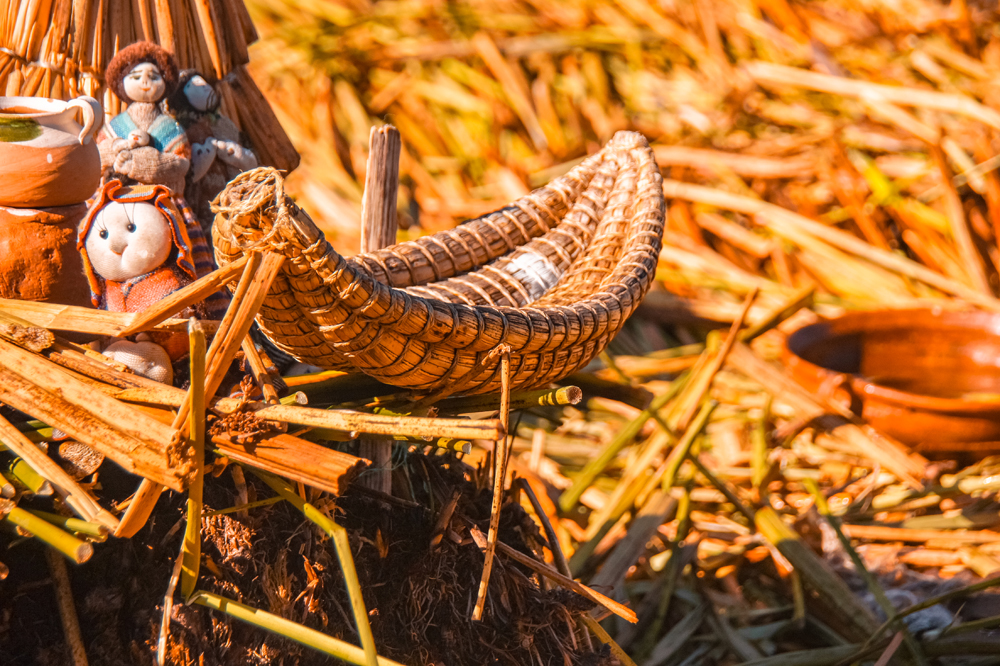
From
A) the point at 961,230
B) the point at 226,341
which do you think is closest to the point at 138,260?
the point at 226,341

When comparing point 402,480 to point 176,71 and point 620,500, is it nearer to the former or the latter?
point 176,71

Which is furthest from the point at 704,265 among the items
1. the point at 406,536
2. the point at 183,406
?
the point at 183,406

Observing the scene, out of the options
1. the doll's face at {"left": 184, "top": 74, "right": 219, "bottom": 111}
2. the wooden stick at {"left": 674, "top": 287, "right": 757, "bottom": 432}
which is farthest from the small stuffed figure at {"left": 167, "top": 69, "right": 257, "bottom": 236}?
the wooden stick at {"left": 674, "top": 287, "right": 757, "bottom": 432}

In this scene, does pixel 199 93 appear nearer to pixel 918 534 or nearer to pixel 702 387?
pixel 702 387

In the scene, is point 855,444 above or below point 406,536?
below

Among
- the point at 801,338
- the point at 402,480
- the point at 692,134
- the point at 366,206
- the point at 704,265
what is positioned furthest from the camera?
the point at 692,134

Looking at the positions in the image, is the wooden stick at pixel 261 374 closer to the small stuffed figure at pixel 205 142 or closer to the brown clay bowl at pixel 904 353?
the small stuffed figure at pixel 205 142
